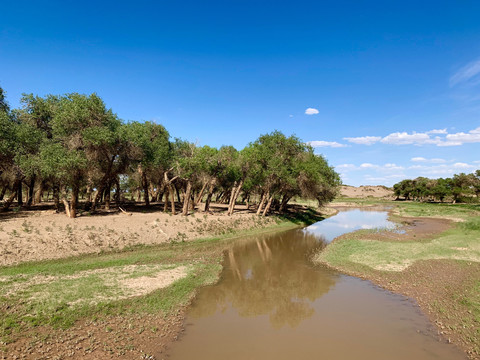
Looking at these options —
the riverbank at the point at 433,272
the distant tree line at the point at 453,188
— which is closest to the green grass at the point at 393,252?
the riverbank at the point at 433,272

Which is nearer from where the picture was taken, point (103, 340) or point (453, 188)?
point (103, 340)

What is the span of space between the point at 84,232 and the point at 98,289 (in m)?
13.5

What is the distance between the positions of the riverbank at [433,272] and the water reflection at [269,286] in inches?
132

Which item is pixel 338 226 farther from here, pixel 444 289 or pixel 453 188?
pixel 453 188

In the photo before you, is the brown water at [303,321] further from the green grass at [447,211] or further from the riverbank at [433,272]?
the green grass at [447,211]

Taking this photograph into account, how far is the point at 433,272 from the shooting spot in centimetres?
1978

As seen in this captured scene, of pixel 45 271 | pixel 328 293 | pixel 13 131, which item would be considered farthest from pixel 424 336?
pixel 13 131

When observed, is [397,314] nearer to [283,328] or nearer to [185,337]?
[283,328]

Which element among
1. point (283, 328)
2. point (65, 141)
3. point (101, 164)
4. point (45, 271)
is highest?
point (65, 141)

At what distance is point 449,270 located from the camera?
20031mm

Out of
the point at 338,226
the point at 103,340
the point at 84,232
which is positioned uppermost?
the point at 84,232

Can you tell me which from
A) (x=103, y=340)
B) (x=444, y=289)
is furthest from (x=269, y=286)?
(x=444, y=289)

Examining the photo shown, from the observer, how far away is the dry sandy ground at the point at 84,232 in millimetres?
21609

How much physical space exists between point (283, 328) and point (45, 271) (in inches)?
664
